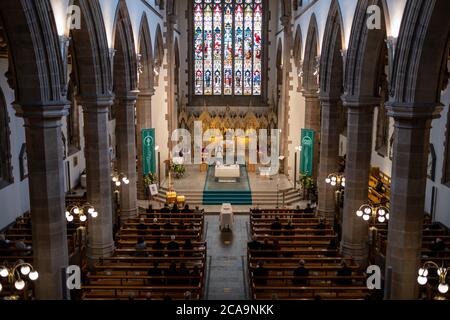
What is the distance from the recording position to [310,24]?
20.1 metres

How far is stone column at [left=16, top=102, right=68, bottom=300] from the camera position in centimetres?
996

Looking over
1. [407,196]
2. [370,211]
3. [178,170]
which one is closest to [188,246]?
[370,211]

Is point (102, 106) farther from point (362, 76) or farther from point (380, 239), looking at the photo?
point (380, 239)

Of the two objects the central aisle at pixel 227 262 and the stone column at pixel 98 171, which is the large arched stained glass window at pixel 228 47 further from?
the stone column at pixel 98 171

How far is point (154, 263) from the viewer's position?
13078 millimetres

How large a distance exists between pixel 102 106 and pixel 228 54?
19.2 meters

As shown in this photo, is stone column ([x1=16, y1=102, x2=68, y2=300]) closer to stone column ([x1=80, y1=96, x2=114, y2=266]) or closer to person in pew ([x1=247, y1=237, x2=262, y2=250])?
stone column ([x1=80, y1=96, x2=114, y2=266])

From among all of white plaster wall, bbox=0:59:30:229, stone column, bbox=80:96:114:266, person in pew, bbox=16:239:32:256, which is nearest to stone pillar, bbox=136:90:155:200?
white plaster wall, bbox=0:59:30:229

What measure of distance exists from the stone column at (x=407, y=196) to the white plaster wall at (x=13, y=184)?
40.9 ft

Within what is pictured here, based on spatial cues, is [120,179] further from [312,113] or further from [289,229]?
[312,113]

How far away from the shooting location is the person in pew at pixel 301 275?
12.2m

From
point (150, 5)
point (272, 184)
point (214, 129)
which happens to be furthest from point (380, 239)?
point (214, 129)

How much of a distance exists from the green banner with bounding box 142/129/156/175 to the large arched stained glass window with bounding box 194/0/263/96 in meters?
12.1

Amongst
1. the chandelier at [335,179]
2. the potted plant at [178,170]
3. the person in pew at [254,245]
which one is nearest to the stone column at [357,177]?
the chandelier at [335,179]
